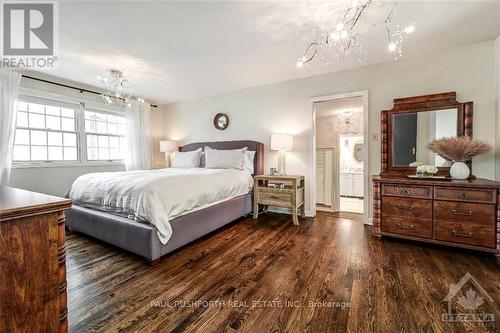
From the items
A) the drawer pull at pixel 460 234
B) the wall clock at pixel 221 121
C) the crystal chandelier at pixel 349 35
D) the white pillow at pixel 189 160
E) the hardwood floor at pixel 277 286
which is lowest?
the hardwood floor at pixel 277 286

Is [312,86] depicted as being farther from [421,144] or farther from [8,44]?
[8,44]

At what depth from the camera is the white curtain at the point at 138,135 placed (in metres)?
4.46

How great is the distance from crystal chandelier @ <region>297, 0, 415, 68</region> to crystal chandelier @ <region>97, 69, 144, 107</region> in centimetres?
283

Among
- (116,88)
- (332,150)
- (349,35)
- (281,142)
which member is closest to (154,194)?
(281,142)

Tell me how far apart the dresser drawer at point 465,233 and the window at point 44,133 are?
17.9ft

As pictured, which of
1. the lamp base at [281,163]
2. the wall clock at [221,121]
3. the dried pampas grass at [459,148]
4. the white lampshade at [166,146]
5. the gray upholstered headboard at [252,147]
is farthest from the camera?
the white lampshade at [166,146]

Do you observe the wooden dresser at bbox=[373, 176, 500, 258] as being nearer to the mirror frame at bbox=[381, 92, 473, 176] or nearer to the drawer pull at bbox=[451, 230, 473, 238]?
the drawer pull at bbox=[451, 230, 473, 238]

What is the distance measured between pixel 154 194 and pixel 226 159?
183 centimetres

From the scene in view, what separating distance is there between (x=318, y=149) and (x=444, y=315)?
163 inches

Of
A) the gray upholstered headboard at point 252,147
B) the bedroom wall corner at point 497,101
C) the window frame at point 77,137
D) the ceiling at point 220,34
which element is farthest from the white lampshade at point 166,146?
the bedroom wall corner at point 497,101

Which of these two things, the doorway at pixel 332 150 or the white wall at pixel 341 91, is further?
the doorway at pixel 332 150

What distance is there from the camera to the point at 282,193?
3289 mm

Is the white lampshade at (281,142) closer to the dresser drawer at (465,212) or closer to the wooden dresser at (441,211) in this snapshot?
the wooden dresser at (441,211)

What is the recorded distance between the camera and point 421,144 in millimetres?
2805
